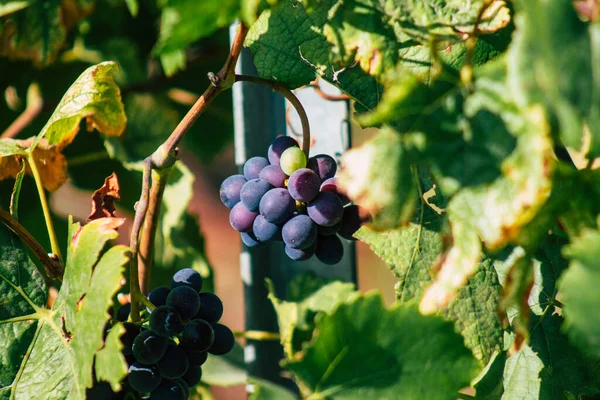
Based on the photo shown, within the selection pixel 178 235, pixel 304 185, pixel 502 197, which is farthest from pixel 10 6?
pixel 502 197

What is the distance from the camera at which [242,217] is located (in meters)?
0.70

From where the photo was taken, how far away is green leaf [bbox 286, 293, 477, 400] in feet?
1.79

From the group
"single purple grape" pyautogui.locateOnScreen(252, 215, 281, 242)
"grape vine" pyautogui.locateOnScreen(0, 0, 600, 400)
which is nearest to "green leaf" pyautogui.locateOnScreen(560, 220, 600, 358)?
"grape vine" pyautogui.locateOnScreen(0, 0, 600, 400)

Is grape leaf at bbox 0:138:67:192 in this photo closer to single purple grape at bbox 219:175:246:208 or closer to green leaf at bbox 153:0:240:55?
single purple grape at bbox 219:175:246:208

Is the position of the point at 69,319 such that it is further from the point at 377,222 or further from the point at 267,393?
the point at 377,222

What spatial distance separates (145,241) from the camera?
730mm

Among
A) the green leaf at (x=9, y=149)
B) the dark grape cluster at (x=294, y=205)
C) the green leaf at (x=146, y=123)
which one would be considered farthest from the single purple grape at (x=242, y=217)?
the green leaf at (x=146, y=123)

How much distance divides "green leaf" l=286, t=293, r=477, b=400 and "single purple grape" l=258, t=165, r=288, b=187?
0.19 meters

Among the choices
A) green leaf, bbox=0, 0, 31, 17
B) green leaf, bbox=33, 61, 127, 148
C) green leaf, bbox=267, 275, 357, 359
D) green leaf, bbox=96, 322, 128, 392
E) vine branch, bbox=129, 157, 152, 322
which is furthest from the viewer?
green leaf, bbox=0, 0, 31, 17

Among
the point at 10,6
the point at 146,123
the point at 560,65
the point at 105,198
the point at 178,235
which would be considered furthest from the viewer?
the point at 146,123

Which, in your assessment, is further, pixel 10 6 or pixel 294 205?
pixel 10 6

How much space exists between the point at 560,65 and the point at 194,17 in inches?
10.0

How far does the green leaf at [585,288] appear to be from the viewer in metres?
0.40

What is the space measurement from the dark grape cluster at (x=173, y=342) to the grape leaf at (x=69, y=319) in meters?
0.06
